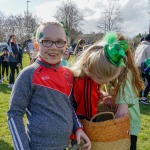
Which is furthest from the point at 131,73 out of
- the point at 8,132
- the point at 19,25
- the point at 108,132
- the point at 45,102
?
the point at 19,25

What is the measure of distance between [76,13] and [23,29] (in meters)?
9.74

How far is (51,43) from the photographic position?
1725 mm

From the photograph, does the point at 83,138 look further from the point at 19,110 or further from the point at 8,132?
the point at 8,132

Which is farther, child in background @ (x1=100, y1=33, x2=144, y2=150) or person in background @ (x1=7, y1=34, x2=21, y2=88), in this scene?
person in background @ (x1=7, y1=34, x2=21, y2=88)

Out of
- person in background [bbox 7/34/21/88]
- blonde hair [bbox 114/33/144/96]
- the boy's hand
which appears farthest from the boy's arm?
person in background [bbox 7/34/21/88]

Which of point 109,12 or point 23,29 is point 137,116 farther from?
point 23,29

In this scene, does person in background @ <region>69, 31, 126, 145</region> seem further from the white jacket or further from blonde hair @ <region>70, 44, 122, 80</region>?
the white jacket

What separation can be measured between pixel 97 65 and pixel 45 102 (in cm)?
40

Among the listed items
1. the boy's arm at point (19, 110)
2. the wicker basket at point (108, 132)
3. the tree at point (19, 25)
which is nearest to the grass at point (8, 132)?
the wicker basket at point (108, 132)

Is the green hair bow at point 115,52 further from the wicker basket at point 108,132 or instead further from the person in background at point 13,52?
the person in background at point 13,52

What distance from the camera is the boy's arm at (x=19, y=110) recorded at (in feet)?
5.10

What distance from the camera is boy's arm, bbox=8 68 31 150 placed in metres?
1.56

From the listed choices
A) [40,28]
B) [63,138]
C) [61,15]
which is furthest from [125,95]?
[61,15]

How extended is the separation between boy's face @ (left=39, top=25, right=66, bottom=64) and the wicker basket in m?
0.45
